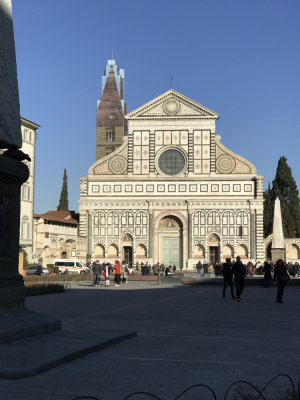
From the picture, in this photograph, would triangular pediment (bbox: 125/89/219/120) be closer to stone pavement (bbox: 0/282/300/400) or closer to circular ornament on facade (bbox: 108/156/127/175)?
circular ornament on facade (bbox: 108/156/127/175)

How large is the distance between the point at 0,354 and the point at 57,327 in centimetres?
252

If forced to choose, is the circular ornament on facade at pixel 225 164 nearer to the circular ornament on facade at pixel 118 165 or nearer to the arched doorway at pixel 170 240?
the arched doorway at pixel 170 240

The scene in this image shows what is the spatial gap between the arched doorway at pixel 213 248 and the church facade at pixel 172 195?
97mm

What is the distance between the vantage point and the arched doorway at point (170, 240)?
190 feet

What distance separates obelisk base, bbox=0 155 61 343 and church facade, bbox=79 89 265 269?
48073 millimetres

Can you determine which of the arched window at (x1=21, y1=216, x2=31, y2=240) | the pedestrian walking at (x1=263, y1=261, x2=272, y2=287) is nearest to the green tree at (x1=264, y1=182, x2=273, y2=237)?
the arched window at (x1=21, y1=216, x2=31, y2=240)

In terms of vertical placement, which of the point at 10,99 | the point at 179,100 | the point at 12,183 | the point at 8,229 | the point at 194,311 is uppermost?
the point at 179,100

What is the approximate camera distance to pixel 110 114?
93.9 meters

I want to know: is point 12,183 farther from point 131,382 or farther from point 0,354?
point 131,382

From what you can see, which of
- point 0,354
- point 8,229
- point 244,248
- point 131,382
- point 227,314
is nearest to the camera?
point 131,382

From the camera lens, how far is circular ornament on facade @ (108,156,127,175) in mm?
58438

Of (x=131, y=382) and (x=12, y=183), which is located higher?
(x=12, y=183)

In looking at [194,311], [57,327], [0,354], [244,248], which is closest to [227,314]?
[194,311]

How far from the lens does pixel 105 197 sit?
58.2m
